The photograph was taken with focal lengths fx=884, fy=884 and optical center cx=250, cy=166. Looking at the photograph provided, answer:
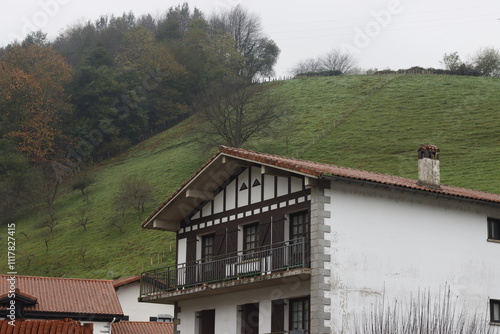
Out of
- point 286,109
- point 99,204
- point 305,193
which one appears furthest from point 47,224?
point 305,193

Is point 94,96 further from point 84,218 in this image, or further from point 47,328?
point 47,328

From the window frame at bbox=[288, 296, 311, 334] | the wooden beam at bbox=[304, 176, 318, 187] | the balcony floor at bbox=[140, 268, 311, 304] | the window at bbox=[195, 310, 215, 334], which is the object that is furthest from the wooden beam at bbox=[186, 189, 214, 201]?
the wooden beam at bbox=[304, 176, 318, 187]

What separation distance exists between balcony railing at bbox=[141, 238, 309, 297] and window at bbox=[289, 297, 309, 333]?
1320mm

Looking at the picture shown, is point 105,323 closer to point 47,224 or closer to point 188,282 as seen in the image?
point 188,282

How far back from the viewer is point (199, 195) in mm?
33156

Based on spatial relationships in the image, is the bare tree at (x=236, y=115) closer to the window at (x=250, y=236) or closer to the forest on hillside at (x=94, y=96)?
the forest on hillside at (x=94, y=96)

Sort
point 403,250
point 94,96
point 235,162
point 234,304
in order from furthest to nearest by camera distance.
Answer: point 94,96
point 235,162
point 234,304
point 403,250

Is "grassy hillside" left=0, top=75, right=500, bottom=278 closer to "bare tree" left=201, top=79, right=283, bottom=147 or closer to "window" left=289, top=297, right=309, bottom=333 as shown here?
"bare tree" left=201, top=79, right=283, bottom=147

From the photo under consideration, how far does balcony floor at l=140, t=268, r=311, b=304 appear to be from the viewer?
Result: 2723cm

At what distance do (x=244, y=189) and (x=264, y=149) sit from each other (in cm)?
5391

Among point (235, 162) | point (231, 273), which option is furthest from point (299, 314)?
point (235, 162)

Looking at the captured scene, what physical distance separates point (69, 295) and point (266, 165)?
15.8 m

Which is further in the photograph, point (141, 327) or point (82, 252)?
point (82, 252)

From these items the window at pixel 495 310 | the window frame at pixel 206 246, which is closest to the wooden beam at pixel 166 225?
the window frame at pixel 206 246
